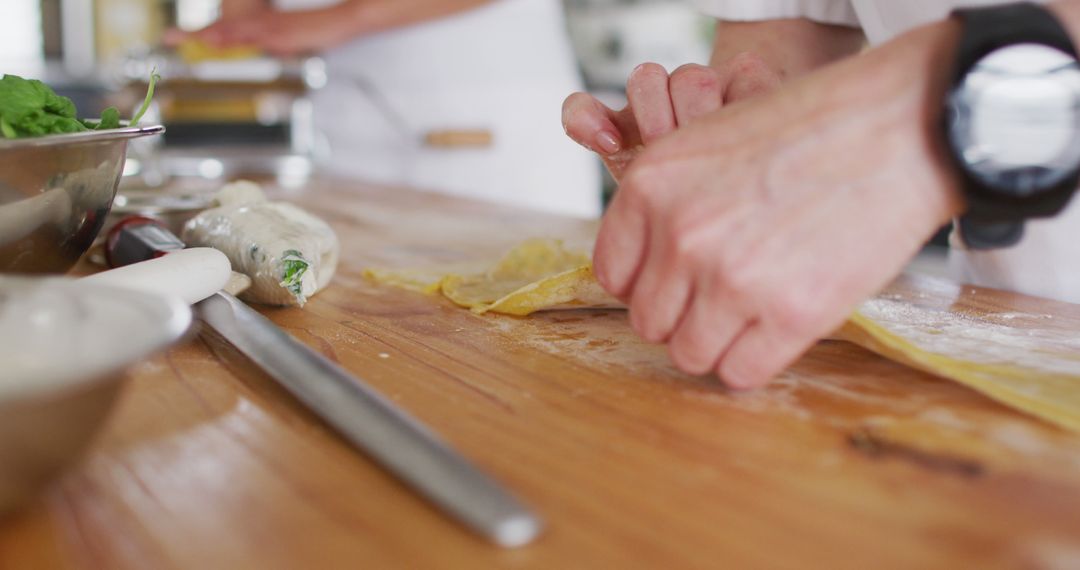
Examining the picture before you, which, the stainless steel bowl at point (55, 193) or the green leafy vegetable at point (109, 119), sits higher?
the green leafy vegetable at point (109, 119)

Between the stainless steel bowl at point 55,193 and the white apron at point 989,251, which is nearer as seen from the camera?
the stainless steel bowl at point 55,193

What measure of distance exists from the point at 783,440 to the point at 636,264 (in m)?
0.15

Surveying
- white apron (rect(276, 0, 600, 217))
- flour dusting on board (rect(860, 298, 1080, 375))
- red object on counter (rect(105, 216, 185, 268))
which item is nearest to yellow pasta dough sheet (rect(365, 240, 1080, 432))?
flour dusting on board (rect(860, 298, 1080, 375))

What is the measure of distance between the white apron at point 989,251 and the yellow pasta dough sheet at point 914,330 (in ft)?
0.70

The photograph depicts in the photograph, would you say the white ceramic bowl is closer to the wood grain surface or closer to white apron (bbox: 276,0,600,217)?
the wood grain surface

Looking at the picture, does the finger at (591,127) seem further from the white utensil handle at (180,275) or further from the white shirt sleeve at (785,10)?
the white shirt sleeve at (785,10)

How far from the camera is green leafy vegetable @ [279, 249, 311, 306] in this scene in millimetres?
729

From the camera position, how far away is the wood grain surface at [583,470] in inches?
14.2

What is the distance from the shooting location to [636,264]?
57 centimetres

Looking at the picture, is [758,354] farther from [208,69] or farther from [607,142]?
[208,69]

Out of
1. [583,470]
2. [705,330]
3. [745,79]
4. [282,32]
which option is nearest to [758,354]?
[705,330]

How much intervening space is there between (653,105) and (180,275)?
40 centimetres

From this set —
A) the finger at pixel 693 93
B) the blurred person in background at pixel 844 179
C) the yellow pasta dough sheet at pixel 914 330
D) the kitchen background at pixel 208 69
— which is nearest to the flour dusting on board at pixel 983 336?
the yellow pasta dough sheet at pixel 914 330

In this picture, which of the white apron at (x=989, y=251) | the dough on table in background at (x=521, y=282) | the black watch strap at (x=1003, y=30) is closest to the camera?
the black watch strap at (x=1003, y=30)
